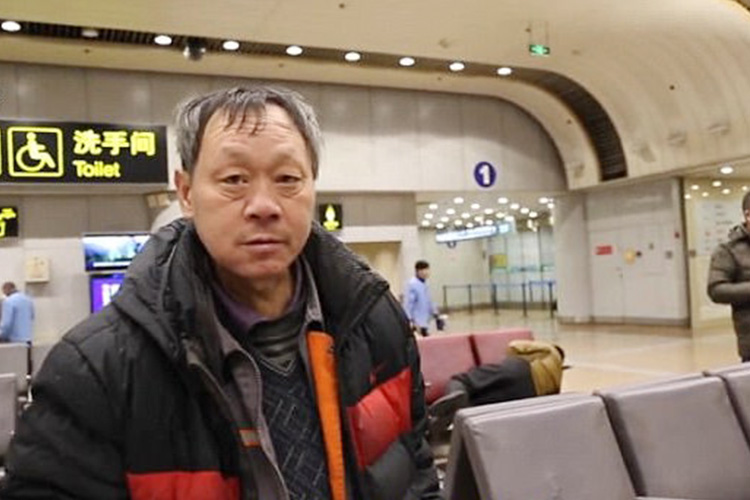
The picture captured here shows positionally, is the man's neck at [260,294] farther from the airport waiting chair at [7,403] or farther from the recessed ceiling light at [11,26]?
the recessed ceiling light at [11,26]

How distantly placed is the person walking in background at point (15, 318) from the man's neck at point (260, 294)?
9051 mm

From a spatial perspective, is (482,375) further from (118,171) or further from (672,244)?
(672,244)

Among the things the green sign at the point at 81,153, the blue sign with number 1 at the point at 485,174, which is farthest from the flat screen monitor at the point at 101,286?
the blue sign with number 1 at the point at 485,174

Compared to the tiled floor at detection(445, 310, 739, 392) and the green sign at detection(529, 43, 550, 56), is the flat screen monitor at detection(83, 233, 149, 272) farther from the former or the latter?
the tiled floor at detection(445, 310, 739, 392)

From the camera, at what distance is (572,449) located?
8.48 feet

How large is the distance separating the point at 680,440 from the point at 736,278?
61.8 inches

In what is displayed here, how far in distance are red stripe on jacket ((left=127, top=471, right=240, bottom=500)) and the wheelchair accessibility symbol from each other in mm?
9033

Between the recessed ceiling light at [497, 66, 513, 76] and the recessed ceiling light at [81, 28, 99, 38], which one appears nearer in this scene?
the recessed ceiling light at [81, 28, 99, 38]

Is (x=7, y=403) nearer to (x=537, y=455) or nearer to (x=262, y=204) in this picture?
(x=537, y=455)

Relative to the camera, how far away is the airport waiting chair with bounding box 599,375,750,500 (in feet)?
8.88

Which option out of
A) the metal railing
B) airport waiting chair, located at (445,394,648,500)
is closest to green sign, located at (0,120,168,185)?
airport waiting chair, located at (445,394,648,500)

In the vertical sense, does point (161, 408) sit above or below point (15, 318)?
above

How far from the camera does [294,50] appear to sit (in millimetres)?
10883

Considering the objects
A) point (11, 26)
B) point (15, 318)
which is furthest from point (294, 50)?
point (15, 318)
